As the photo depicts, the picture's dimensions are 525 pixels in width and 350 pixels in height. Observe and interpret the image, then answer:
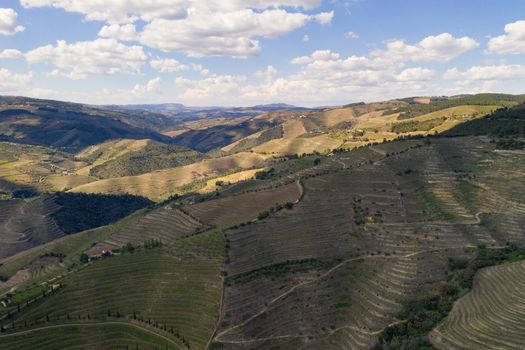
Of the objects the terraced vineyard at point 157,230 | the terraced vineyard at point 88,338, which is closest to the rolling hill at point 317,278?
the terraced vineyard at point 88,338

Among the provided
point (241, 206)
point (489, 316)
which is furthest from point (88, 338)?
point (241, 206)

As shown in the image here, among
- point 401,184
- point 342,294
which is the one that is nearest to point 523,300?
point 342,294

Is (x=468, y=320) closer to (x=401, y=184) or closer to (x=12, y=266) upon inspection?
(x=401, y=184)

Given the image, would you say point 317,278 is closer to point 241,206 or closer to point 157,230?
point 241,206

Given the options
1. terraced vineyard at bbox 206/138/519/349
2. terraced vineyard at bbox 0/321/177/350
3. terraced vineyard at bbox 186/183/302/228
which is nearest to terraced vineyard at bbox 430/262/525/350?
terraced vineyard at bbox 206/138/519/349

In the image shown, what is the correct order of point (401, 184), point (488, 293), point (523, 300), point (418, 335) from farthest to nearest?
point (401, 184) < point (488, 293) < point (523, 300) < point (418, 335)

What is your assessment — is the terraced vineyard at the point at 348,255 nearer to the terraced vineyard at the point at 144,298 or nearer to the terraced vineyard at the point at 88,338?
the terraced vineyard at the point at 144,298

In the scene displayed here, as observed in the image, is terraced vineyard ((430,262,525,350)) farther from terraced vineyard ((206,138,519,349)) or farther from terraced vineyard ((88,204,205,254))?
terraced vineyard ((88,204,205,254))
